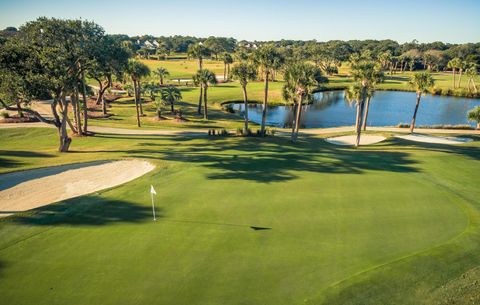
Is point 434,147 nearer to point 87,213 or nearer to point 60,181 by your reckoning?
point 87,213

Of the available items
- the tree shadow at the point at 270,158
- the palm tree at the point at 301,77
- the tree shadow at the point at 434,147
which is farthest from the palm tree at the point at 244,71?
the tree shadow at the point at 434,147

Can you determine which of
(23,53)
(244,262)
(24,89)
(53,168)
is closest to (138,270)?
(244,262)

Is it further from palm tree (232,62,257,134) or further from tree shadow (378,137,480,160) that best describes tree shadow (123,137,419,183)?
palm tree (232,62,257,134)

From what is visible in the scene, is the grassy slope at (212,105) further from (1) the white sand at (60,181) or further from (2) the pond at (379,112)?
(1) the white sand at (60,181)

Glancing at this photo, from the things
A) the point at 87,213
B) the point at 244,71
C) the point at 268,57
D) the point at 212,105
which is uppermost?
the point at 268,57

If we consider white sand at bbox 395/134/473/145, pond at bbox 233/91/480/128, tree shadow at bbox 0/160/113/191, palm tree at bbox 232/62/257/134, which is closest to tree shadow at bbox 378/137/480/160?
white sand at bbox 395/134/473/145

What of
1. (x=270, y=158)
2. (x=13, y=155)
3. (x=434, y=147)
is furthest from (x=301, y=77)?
(x=13, y=155)

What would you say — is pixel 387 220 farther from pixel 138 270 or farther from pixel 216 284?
pixel 138 270
